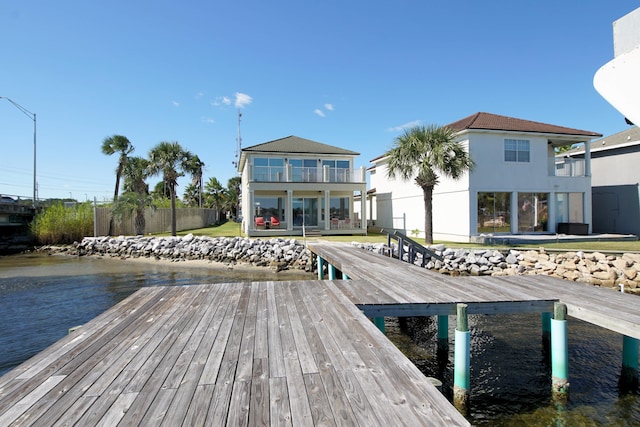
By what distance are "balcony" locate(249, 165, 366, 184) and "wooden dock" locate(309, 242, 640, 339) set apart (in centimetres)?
1591

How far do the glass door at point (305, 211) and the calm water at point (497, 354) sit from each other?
12279mm

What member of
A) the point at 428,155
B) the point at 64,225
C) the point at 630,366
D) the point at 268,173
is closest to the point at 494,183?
the point at 428,155

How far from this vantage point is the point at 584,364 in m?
6.17

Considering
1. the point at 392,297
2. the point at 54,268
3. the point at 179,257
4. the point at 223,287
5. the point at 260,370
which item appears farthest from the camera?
the point at 179,257

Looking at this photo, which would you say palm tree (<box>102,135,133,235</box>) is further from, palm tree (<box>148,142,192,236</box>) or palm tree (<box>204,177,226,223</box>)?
palm tree (<box>204,177,226,223</box>)

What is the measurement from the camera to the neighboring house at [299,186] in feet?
73.8

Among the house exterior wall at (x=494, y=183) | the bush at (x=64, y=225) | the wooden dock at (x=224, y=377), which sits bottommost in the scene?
the wooden dock at (x=224, y=377)

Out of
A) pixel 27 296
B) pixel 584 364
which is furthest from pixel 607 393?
pixel 27 296

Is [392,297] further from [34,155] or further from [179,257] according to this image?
[34,155]

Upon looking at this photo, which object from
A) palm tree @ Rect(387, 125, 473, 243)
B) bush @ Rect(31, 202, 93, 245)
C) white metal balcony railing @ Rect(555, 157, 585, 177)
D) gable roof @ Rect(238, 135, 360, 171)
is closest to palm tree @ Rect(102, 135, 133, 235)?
bush @ Rect(31, 202, 93, 245)

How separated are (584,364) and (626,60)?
18.5 feet

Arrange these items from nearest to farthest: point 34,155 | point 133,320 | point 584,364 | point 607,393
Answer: point 133,320 → point 607,393 → point 584,364 → point 34,155

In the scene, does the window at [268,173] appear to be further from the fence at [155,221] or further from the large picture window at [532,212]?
the large picture window at [532,212]

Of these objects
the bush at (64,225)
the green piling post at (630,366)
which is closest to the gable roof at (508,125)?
the green piling post at (630,366)
